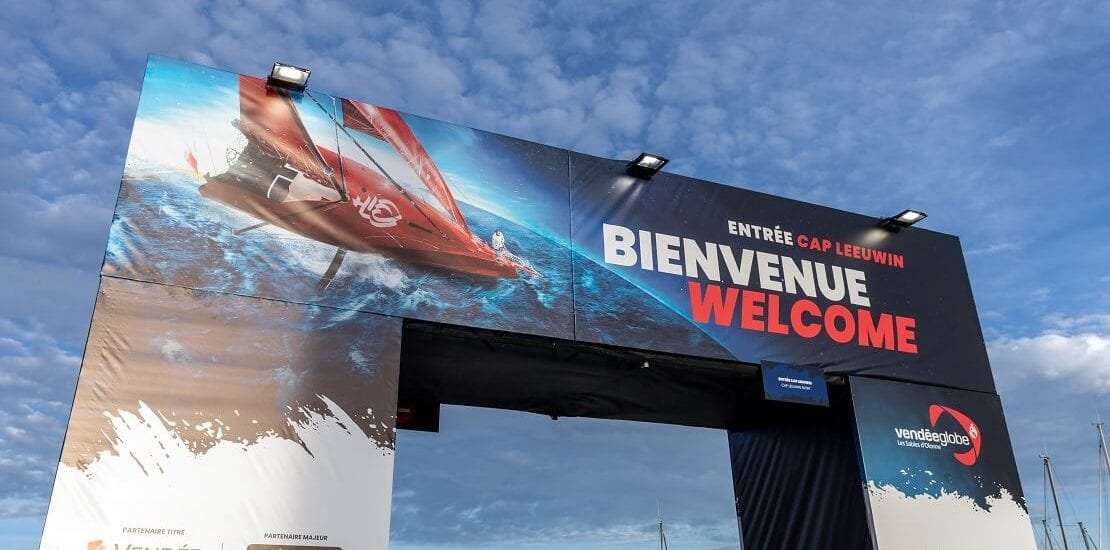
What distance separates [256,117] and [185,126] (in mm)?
609

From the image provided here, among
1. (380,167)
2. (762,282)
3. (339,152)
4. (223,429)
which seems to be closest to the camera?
(223,429)

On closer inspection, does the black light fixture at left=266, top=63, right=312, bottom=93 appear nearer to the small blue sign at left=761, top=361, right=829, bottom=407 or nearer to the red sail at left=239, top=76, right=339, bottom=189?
the red sail at left=239, top=76, right=339, bottom=189

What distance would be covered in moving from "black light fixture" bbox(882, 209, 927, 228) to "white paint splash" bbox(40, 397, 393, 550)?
696 cm

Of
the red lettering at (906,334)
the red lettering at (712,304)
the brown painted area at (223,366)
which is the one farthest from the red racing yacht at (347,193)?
the red lettering at (906,334)

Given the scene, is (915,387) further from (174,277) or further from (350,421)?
(174,277)

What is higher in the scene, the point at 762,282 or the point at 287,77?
the point at 287,77

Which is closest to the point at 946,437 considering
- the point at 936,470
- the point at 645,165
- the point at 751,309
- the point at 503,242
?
the point at 936,470

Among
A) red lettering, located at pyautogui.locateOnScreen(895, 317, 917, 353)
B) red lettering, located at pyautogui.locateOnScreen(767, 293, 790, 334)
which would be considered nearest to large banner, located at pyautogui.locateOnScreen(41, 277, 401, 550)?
red lettering, located at pyautogui.locateOnScreen(767, 293, 790, 334)

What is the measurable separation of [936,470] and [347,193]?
22.5 ft

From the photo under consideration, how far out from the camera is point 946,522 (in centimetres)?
953

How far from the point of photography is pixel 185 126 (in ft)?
25.5

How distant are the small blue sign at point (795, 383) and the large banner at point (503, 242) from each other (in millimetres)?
137

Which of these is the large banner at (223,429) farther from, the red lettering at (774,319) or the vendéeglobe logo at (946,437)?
the vendéeglobe logo at (946,437)

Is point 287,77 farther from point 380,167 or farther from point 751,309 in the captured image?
point 751,309
